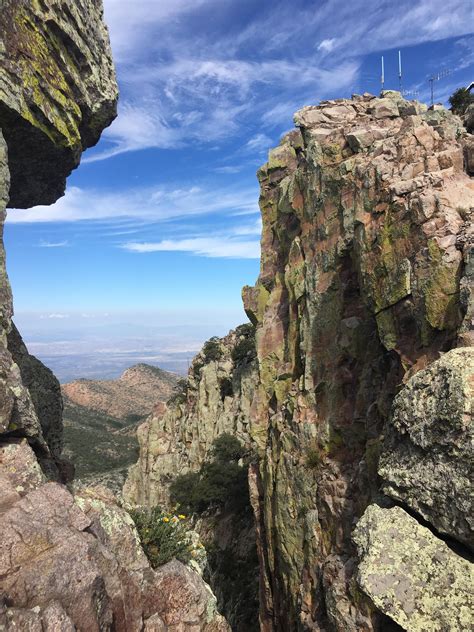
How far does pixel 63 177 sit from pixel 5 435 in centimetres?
1654

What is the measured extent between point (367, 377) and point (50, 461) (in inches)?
563

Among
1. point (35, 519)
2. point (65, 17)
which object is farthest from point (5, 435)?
point (65, 17)

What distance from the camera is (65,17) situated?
2012 centimetres

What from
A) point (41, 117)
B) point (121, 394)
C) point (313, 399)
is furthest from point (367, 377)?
point (121, 394)

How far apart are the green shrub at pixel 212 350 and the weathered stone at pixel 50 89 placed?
5078 centimetres

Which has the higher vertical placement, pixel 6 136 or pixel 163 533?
pixel 6 136

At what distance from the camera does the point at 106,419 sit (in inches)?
5802

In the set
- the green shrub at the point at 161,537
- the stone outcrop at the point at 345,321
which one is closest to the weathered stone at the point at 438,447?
the stone outcrop at the point at 345,321

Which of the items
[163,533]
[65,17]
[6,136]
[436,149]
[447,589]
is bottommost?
[163,533]

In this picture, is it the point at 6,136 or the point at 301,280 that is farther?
the point at 301,280

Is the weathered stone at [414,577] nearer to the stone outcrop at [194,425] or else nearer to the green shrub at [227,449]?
the green shrub at [227,449]

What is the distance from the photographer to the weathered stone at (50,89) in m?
17.4

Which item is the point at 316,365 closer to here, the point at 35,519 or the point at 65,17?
the point at 35,519

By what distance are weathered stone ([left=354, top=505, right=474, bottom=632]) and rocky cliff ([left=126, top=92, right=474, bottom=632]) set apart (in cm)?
3
